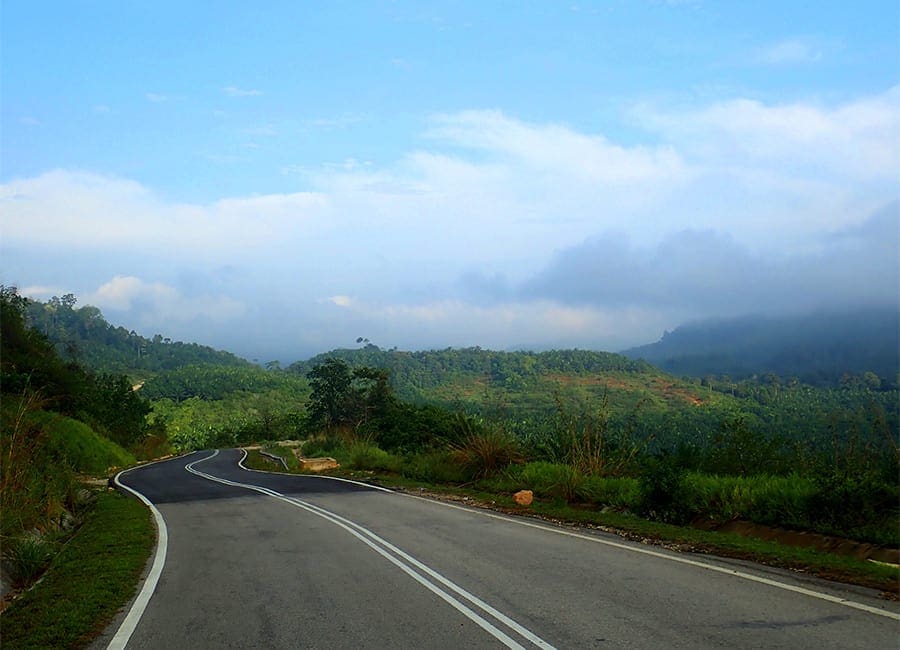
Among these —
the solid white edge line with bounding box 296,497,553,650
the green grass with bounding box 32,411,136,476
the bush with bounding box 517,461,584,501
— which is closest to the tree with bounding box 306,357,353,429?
the green grass with bounding box 32,411,136,476

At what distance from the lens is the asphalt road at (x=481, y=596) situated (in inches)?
233

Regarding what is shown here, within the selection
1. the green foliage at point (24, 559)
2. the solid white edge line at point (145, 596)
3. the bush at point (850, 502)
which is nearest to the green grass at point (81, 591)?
the solid white edge line at point (145, 596)

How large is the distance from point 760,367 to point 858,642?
311ft

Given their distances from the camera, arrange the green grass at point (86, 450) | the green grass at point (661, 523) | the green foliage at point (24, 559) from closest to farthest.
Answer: the green grass at point (661, 523), the green foliage at point (24, 559), the green grass at point (86, 450)

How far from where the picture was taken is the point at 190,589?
27.5ft

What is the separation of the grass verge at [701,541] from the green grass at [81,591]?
23.8 feet

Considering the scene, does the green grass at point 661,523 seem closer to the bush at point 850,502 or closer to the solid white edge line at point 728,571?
the bush at point 850,502

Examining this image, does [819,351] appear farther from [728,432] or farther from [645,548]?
[645,548]

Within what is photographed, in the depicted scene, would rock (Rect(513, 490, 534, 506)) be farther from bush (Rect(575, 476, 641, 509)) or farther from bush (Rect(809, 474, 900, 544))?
bush (Rect(809, 474, 900, 544))

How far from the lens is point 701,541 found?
32.4ft

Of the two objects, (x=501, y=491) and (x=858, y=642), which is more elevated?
(x=858, y=642)

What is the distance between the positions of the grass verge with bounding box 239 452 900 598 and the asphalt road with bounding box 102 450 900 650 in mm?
369

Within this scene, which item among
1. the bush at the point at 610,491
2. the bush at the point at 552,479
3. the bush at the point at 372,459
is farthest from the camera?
the bush at the point at 372,459

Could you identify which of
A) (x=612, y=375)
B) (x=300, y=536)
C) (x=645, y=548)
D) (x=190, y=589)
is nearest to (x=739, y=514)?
(x=645, y=548)
